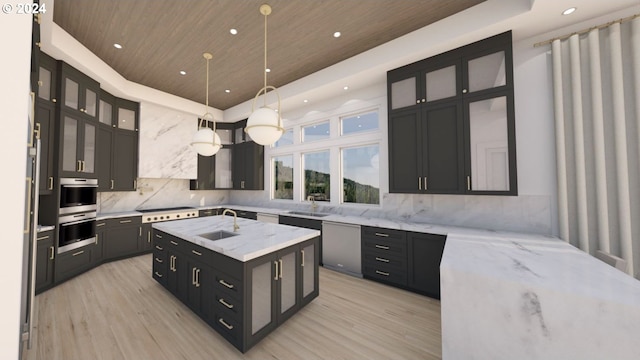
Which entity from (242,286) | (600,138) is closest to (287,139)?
(242,286)

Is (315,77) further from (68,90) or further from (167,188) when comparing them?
(167,188)

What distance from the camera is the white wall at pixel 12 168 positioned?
0.54 m

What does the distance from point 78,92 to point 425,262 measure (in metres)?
5.56

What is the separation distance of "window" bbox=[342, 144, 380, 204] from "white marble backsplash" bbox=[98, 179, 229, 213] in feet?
13.5

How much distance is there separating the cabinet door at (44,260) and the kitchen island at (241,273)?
5.13 ft

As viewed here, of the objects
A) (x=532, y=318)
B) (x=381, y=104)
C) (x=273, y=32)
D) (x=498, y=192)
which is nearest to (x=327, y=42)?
(x=273, y=32)

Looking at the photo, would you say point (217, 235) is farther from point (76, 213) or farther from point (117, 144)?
point (117, 144)

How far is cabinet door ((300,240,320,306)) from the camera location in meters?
2.50

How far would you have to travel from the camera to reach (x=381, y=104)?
3.85 metres

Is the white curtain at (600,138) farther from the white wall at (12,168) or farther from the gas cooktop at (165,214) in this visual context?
the gas cooktop at (165,214)

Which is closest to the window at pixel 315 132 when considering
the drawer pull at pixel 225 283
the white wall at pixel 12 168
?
the drawer pull at pixel 225 283

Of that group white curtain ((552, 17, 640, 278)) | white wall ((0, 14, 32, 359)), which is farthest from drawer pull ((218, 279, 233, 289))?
white curtain ((552, 17, 640, 278))

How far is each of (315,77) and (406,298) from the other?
375 cm

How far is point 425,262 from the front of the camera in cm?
288
